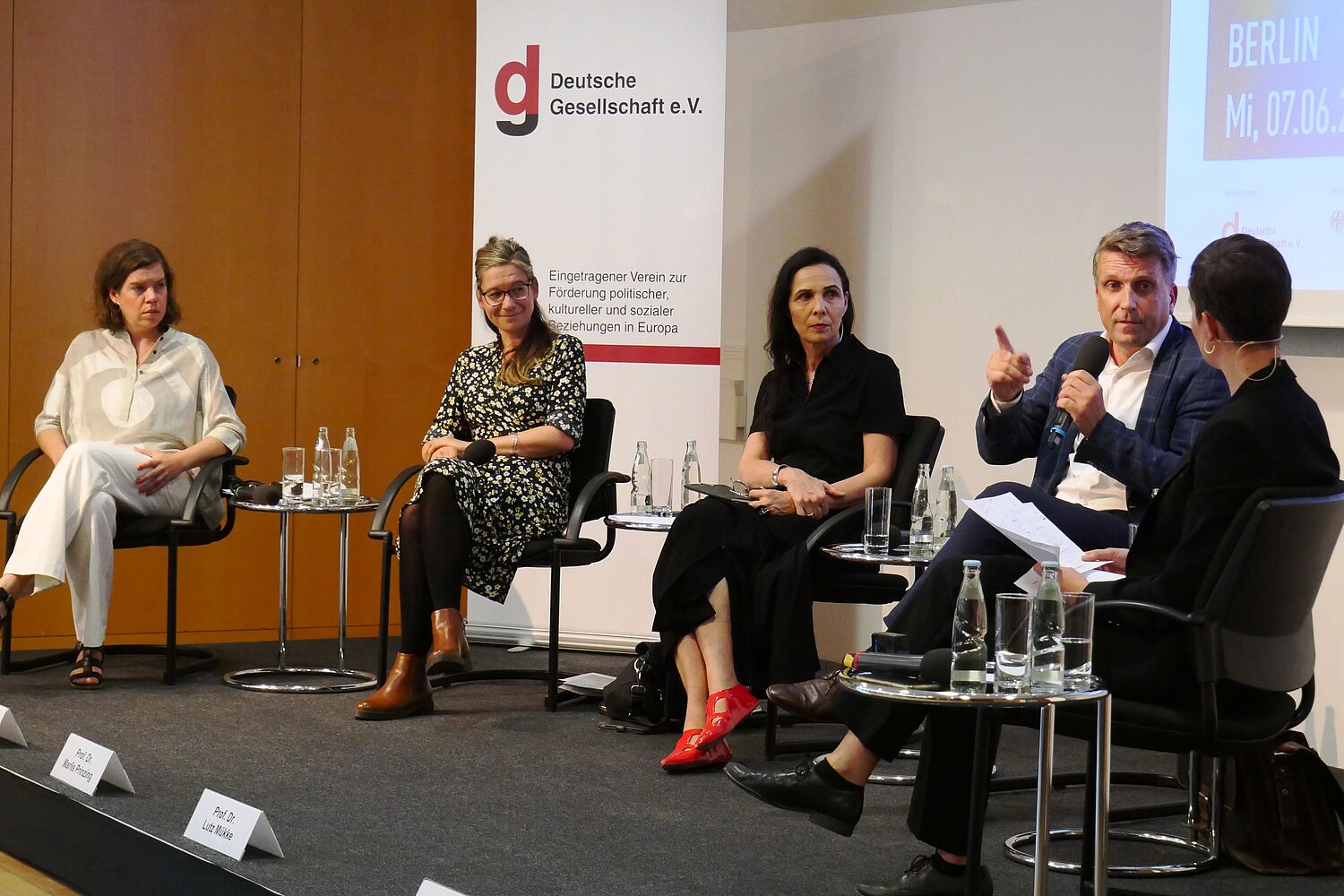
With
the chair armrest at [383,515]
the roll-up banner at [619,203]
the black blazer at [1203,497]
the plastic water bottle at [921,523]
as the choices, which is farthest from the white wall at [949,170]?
the black blazer at [1203,497]

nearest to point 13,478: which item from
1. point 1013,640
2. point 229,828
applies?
point 229,828

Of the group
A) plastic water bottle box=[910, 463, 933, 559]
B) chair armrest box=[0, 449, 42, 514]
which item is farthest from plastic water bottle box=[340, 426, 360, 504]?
plastic water bottle box=[910, 463, 933, 559]

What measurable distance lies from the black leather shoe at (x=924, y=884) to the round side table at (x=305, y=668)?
234 centimetres

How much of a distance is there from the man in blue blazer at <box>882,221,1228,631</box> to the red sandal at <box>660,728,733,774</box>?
859 mm

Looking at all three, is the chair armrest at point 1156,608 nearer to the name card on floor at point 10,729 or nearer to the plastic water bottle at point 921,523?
the plastic water bottle at point 921,523

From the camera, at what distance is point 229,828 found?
289 centimetres

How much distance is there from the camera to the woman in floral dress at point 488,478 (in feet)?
14.1

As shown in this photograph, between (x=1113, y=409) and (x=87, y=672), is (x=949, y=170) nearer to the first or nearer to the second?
(x=1113, y=409)

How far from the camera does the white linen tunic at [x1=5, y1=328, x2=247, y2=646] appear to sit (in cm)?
462

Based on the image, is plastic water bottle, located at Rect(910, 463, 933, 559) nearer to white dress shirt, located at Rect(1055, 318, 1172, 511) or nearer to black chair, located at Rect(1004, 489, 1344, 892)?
white dress shirt, located at Rect(1055, 318, 1172, 511)

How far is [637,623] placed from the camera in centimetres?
545

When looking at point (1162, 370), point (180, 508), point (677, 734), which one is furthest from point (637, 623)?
point (1162, 370)

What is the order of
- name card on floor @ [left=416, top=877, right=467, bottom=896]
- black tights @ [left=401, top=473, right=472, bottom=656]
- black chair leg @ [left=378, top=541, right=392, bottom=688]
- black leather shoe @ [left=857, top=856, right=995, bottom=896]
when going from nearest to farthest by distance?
name card on floor @ [left=416, top=877, right=467, bottom=896], black leather shoe @ [left=857, top=856, right=995, bottom=896], black tights @ [left=401, top=473, right=472, bottom=656], black chair leg @ [left=378, top=541, right=392, bottom=688]

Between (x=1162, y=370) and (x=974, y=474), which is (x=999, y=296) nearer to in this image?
(x=974, y=474)
